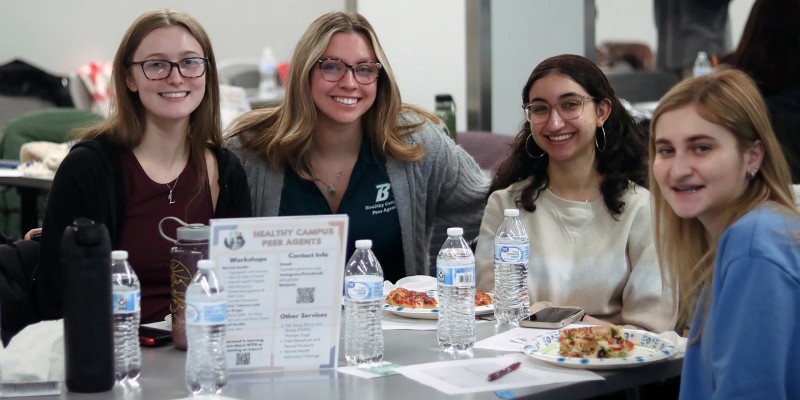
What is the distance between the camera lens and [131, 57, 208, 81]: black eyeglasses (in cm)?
261

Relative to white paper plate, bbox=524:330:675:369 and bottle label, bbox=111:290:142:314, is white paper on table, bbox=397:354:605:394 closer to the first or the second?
white paper plate, bbox=524:330:675:369

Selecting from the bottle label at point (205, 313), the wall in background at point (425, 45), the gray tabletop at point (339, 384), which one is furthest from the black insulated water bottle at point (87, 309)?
the wall in background at point (425, 45)

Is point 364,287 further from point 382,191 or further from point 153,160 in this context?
point 382,191

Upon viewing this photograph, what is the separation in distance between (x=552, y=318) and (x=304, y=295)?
2.13 ft

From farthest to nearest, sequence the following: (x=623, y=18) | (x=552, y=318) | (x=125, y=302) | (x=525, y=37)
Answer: (x=623, y=18), (x=525, y=37), (x=552, y=318), (x=125, y=302)

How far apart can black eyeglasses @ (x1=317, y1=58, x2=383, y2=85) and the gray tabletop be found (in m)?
1.11

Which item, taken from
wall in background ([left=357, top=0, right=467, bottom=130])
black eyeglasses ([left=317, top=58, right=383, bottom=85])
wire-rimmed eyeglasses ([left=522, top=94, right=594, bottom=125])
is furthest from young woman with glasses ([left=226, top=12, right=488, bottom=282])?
wall in background ([left=357, top=0, right=467, bottom=130])

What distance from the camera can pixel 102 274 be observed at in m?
1.70

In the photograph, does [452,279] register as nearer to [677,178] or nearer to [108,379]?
[677,178]

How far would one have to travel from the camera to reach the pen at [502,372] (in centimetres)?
180

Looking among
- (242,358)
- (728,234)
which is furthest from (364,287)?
(728,234)

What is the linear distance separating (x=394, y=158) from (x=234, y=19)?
214 inches

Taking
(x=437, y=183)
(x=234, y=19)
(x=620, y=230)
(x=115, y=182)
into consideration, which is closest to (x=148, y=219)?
(x=115, y=182)

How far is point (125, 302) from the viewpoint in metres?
1.79
